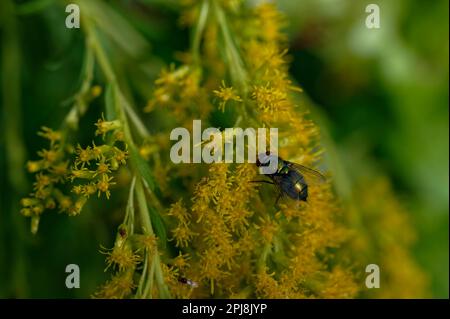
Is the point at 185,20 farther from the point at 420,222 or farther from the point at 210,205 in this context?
the point at 420,222

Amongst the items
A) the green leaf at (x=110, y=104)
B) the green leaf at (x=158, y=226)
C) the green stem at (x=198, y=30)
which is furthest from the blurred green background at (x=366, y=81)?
the green leaf at (x=158, y=226)

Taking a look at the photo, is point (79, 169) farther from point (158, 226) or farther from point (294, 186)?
point (294, 186)

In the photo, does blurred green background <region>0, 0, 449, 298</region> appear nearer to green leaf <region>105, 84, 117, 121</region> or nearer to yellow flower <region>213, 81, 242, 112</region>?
green leaf <region>105, 84, 117, 121</region>

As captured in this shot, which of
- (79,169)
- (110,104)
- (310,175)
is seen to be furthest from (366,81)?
(79,169)

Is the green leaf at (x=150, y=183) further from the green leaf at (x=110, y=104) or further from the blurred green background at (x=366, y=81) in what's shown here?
the blurred green background at (x=366, y=81)

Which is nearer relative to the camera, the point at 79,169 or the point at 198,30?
the point at 79,169

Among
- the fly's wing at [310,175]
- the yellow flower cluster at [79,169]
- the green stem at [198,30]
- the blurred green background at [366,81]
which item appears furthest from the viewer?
the blurred green background at [366,81]

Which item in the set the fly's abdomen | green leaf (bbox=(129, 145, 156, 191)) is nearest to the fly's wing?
the fly's abdomen

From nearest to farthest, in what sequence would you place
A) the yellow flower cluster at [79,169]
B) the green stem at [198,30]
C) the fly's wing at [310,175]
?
the yellow flower cluster at [79,169], the fly's wing at [310,175], the green stem at [198,30]

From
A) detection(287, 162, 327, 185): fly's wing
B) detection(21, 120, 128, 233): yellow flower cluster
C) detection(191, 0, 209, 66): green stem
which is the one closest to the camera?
detection(21, 120, 128, 233): yellow flower cluster
